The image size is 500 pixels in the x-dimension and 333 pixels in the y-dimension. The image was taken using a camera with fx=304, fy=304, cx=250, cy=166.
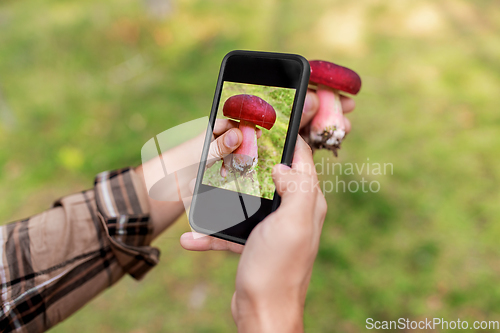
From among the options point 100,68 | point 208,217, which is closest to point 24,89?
point 100,68

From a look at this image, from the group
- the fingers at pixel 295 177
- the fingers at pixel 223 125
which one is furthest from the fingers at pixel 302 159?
the fingers at pixel 223 125

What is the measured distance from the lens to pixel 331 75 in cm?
121

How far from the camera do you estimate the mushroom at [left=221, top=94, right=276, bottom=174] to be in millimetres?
972

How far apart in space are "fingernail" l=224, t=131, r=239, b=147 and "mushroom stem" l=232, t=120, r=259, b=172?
2 cm

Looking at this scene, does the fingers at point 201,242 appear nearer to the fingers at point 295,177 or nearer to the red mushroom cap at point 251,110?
the fingers at point 295,177

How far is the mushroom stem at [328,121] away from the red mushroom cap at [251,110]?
379mm

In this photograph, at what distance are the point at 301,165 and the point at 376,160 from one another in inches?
62.8

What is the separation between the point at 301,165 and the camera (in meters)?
0.87

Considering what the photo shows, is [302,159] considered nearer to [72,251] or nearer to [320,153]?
[72,251]

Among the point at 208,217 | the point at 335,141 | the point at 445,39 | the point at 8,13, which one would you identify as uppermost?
the point at 8,13

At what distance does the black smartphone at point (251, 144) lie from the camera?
0.93 meters

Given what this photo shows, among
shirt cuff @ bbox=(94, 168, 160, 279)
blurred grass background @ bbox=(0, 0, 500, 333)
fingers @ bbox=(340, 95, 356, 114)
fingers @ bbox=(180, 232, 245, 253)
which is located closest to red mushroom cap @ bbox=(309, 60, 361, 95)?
fingers @ bbox=(340, 95, 356, 114)

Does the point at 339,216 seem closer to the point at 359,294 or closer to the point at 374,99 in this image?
the point at 359,294

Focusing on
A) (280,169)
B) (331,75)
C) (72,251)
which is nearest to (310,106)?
(331,75)
